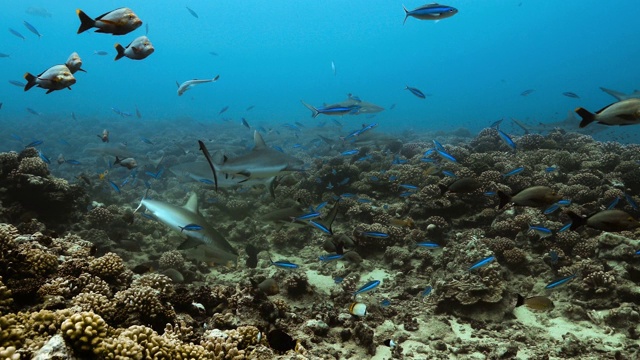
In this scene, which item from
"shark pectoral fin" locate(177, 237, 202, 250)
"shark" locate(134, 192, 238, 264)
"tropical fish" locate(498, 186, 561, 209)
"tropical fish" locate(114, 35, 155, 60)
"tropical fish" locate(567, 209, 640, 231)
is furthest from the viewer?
"tropical fish" locate(114, 35, 155, 60)

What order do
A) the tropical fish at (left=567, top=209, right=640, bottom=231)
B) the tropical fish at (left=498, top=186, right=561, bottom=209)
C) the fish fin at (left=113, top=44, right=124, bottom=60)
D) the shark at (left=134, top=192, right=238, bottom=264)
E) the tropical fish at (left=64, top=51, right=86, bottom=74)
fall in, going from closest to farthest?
the tropical fish at (left=567, top=209, right=640, bottom=231), the tropical fish at (left=498, top=186, right=561, bottom=209), the shark at (left=134, top=192, right=238, bottom=264), the fish fin at (left=113, top=44, right=124, bottom=60), the tropical fish at (left=64, top=51, right=86, bottom=74)

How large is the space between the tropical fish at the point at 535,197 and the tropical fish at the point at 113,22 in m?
5.62

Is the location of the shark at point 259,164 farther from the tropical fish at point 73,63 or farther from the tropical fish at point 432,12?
the tropical fish at point 432,12

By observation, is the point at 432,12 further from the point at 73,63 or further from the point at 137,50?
the point at 73,63

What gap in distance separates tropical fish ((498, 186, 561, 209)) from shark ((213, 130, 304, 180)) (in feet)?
9.89

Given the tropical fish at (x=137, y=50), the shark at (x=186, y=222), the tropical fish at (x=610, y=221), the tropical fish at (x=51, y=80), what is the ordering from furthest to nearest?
the tropical fish at (x=137, y=50)
the tropical fish at (x=51, y=80)
the shark at (x=186, y=222)
the tropical fish at (x=610, y=221)

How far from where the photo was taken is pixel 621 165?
9156 millimetres

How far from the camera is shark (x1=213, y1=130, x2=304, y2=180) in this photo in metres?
4.83

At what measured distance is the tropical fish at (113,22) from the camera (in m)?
4.33

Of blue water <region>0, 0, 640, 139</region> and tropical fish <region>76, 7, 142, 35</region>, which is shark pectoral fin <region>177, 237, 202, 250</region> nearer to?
tropical fish <region>76, 7, 142, 35</region>

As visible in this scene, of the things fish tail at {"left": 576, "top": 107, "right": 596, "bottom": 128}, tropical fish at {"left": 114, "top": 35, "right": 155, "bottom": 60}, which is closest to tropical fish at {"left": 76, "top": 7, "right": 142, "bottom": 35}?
tropical fish at {"left": 114, "top": 35, "right": 155, "bottom": 60}

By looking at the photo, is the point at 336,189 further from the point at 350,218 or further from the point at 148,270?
the point at 148,270

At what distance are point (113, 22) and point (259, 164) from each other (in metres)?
2.80

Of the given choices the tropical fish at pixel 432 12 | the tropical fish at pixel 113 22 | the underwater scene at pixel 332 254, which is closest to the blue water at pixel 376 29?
the underwater scene at pixel 332 254
